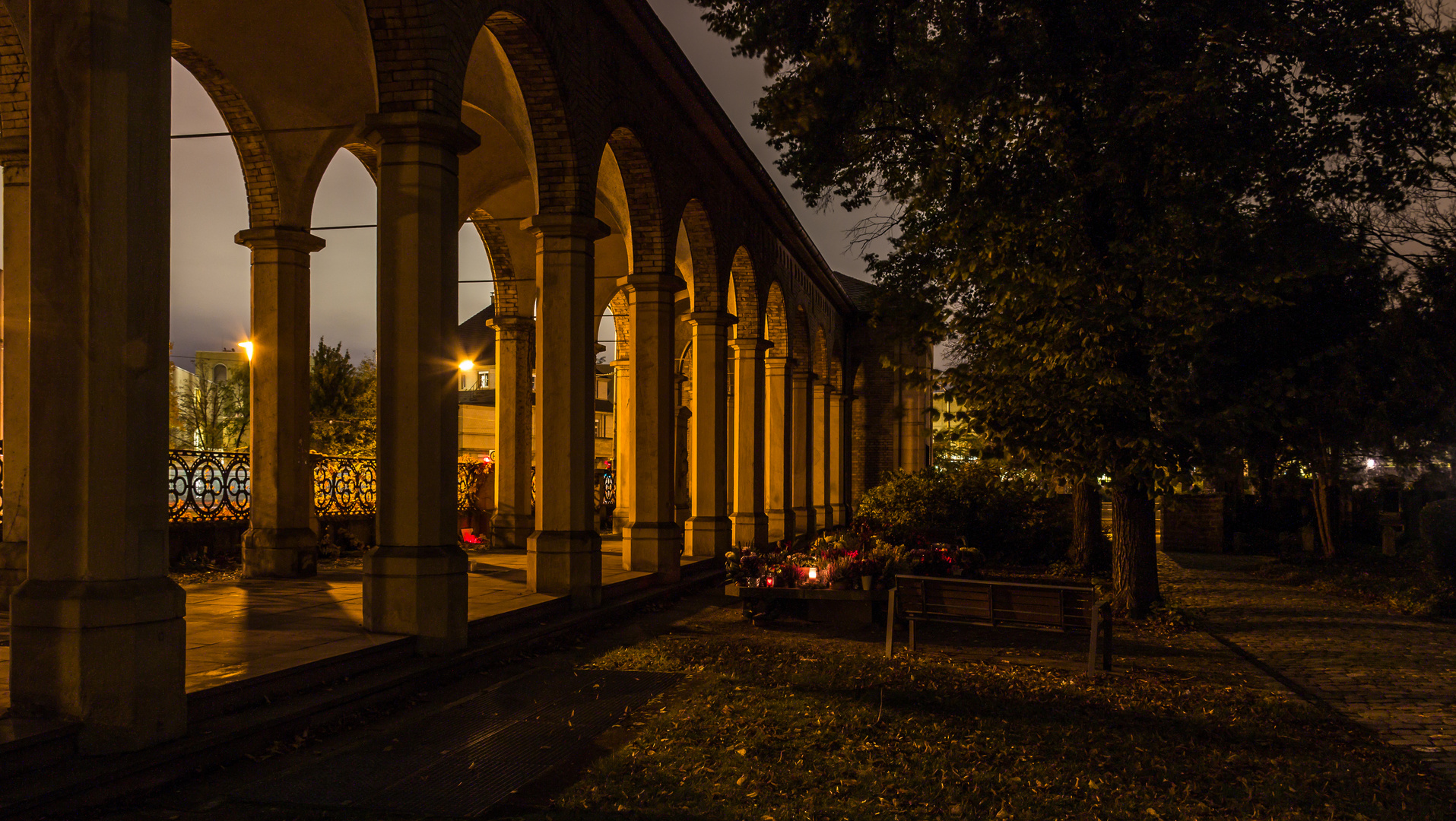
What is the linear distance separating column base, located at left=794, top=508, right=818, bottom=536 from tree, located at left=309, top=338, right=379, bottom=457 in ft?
36.1

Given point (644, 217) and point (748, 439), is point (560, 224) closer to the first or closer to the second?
point (644, 217)

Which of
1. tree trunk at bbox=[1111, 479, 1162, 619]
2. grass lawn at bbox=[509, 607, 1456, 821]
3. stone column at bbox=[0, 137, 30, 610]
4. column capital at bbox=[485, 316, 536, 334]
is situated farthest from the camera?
column capital at bbox=[485, 316, 536, 334]

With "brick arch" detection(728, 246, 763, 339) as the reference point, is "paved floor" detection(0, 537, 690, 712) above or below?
below

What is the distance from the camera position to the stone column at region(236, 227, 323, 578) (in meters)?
11.9

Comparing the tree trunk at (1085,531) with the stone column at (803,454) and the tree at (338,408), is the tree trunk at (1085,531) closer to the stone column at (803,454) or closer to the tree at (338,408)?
the stone column at (803,454)

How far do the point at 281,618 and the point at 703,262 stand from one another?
9.56 meters

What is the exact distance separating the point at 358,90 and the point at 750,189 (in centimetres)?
876

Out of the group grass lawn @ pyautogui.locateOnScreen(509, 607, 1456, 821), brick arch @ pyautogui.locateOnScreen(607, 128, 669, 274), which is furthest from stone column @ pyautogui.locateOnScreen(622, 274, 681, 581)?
grass lawn @ pyautogui.locateOnScreen(509, 607, 1456, 821)

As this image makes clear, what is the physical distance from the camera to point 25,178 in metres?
8.55

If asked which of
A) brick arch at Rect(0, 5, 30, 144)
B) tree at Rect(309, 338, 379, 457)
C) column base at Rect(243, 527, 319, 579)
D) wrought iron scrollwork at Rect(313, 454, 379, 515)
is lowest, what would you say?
column base at Rect(243, 527, 319, 579)

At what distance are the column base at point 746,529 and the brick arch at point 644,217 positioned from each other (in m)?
7.39

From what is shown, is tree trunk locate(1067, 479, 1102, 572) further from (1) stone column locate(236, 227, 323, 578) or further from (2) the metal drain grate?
(1) stone column locate(236, 227, 323, 578)

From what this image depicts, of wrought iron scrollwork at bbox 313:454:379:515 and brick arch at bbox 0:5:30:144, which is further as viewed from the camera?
wrought iron scrollwork at bbox 313:454:379:515

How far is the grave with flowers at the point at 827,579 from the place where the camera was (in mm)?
10594
